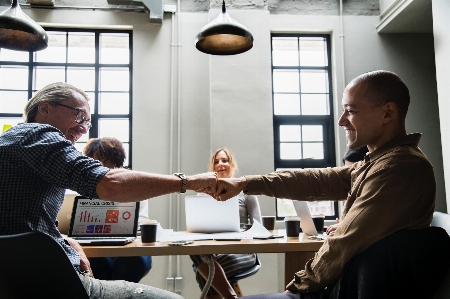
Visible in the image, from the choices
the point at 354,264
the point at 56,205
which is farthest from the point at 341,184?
the point at 56,205

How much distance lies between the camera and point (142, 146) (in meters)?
4.57

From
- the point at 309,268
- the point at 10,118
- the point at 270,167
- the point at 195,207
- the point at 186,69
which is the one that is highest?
the point at 186,69

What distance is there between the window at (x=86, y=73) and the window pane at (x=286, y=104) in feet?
5.77

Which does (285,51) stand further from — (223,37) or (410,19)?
(223,37)

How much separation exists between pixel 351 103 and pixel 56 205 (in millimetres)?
1149

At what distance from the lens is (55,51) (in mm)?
4855

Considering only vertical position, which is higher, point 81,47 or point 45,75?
point 81,47

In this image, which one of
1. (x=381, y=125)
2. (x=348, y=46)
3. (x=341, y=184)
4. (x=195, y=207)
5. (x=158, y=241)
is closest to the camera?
(x=381, y=125)

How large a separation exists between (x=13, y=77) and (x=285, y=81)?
3.24 m

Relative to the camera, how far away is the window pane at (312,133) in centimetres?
496

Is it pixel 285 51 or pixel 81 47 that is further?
pixel 285 51

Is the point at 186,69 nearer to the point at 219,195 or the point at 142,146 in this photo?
the point at 142,146

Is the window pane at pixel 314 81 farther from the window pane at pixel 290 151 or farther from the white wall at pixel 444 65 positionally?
the white wall at pixel 444 65

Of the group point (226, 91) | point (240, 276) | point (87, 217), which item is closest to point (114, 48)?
point (226, 91)
